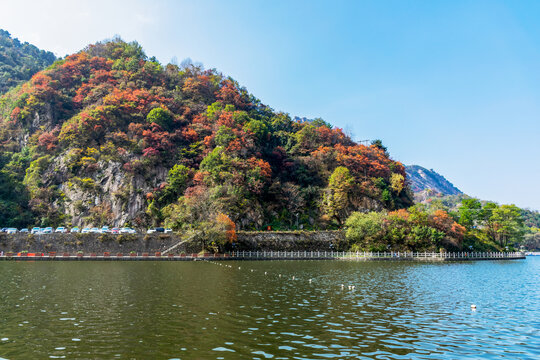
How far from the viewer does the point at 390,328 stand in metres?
17.4

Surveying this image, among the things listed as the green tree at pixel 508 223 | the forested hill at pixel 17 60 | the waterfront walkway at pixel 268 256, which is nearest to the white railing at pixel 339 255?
the waterfront walkway at pixel 268 256

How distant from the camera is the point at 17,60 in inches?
6009

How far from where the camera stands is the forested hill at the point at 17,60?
136 meters

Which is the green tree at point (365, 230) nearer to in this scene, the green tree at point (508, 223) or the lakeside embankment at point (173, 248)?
the lakeside embankment at point (173, 248)

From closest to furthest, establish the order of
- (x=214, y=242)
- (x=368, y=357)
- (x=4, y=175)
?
1. (x=368, y=357)
2. (x=214, y=242)
3. (x=4, y=175)

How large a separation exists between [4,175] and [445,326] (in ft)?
315

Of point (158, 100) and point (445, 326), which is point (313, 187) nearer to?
point (158, 100)

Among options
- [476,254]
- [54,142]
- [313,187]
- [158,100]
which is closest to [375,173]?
[313,187]

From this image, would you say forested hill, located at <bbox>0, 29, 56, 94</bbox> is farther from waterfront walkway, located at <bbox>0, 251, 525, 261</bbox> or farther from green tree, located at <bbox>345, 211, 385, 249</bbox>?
green tree, located at <bbox>345, 211, 385, 249</bbox>

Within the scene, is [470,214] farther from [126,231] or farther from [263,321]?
[263,321]

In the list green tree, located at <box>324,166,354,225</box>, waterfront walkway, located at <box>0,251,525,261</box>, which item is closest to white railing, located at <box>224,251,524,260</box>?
waterfront walkway, located at <box>0,251,525,261</box>

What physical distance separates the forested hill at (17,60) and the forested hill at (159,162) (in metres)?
32.6

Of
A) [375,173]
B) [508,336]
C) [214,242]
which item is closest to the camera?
[508,336]

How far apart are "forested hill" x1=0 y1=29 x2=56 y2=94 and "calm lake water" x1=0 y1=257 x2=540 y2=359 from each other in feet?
450
